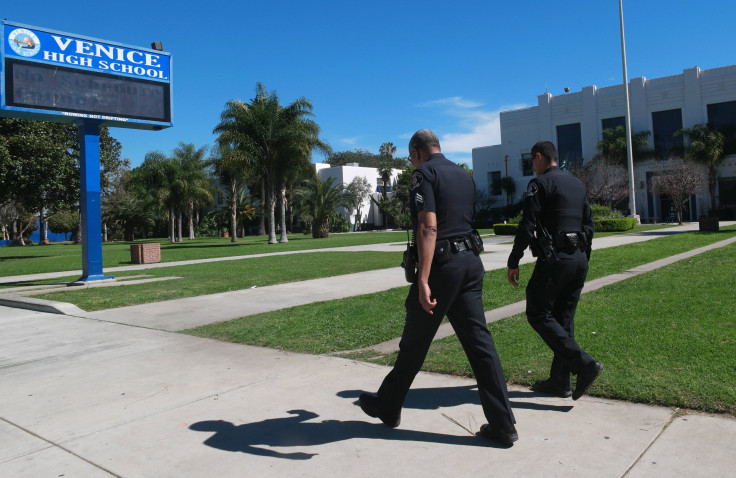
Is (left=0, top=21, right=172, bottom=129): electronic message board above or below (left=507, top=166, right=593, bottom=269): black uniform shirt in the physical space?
above

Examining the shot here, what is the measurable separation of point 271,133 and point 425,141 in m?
30.6

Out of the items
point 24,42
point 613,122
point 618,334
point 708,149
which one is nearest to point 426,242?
Answer: point 618,334

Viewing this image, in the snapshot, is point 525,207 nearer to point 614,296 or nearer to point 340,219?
point 614,296

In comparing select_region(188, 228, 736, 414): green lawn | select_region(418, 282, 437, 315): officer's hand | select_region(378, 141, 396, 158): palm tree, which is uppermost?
select_region(378, 141, 396, 158): palm tree

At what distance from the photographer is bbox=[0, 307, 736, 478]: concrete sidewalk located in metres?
3.15

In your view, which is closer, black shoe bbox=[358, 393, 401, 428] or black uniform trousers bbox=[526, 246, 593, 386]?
black shoe bbox=[358, 393, 401, 428]

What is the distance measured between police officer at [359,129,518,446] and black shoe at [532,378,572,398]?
0.97 metres

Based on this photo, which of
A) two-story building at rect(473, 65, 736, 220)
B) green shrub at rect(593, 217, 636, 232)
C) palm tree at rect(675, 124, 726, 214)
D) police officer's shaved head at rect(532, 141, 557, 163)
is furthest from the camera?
two-story building at rect(473, 65, 736, 220)

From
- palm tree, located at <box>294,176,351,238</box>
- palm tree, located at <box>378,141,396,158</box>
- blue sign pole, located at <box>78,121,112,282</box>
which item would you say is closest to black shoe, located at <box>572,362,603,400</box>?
blue sign pole, located at <box>78,121,112,282</box>

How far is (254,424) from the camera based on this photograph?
3.91 meters

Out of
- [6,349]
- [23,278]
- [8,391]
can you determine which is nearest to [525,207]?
[8,391]

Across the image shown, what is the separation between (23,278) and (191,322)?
11278mm

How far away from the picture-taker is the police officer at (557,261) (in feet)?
13.1

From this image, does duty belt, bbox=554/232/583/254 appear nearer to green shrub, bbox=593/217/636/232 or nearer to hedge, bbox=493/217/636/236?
hedge, bbox=493/217/636/236
